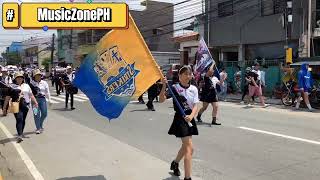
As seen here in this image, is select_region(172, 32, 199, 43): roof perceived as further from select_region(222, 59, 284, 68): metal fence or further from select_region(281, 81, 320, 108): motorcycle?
select_region(281, 81, 320, 108): motorcycle

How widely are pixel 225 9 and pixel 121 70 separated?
25.6 m

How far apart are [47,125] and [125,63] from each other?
7887mm

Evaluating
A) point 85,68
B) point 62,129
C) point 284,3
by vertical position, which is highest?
point 284,3

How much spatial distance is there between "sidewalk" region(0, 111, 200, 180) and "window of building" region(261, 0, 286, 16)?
16.8 m

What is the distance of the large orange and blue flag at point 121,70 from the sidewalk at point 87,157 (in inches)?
50.3

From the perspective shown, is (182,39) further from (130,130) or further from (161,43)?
(130,130)

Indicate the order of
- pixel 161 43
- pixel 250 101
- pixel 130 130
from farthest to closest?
pixel 161 43 → pixel 250 101 → pixel 130 130

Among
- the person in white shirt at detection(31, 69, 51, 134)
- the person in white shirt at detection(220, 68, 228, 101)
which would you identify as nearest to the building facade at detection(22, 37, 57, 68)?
the person in white shirt at detection(220, 68, 228, 101)

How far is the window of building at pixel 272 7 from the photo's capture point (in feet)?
87.9

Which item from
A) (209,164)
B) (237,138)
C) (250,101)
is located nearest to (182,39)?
(250,101)

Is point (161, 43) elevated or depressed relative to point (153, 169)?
elevated

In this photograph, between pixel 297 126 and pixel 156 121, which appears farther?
pixel 156 121

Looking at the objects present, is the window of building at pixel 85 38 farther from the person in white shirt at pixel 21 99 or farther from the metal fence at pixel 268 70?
the person in white shirt at pixel 21 99

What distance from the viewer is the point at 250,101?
2228 centimetres
